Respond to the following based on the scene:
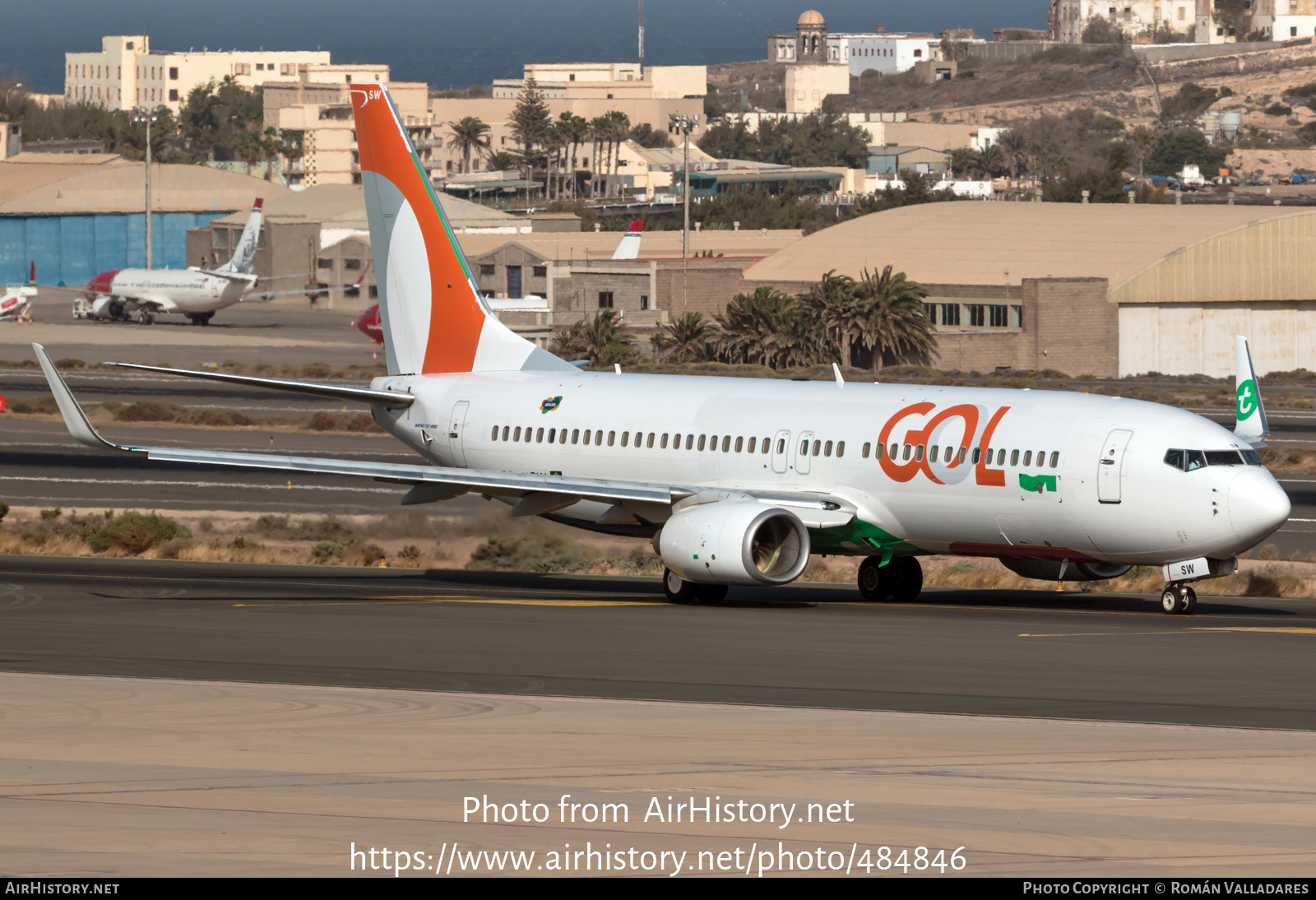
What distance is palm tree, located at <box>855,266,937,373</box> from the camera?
393ft

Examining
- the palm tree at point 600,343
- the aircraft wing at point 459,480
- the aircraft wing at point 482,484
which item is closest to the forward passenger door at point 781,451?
the aircraft wing at point 482,484

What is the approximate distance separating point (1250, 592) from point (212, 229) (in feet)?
530

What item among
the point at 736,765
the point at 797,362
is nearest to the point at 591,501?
the point at 736,765

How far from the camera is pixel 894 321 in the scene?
120 m

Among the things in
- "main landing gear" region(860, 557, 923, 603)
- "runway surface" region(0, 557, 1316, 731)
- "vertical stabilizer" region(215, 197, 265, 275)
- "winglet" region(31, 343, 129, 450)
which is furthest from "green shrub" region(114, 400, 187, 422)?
"main landing gear" region(860, 557, 923, 603)

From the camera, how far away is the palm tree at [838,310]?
120062mm

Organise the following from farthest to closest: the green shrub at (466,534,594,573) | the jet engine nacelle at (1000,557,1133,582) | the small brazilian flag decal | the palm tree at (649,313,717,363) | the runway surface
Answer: the palm tree at (649,313,717,363) < the green shrub at (466,534,594,573) < the jet engine nacelle at (1000,557,1133,582) < the small brazilian flag decal < the runway surface

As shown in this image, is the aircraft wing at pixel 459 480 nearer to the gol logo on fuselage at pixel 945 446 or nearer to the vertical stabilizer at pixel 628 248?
the gol logo on fuselage at pixel 945 446

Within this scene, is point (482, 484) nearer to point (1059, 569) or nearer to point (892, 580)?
point (892, 580)

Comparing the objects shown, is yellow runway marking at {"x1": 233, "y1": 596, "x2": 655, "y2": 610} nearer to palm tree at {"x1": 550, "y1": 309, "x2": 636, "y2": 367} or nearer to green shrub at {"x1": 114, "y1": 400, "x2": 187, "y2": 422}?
green shrub at {"x1": 114, "y1": 400, "x2": 187, "y2": 422}

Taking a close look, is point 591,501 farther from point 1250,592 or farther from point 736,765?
point 736,765

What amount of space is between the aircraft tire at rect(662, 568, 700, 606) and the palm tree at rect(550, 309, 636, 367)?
78727mm

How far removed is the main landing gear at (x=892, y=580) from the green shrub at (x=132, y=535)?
70.3ft

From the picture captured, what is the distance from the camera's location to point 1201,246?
120 metres
